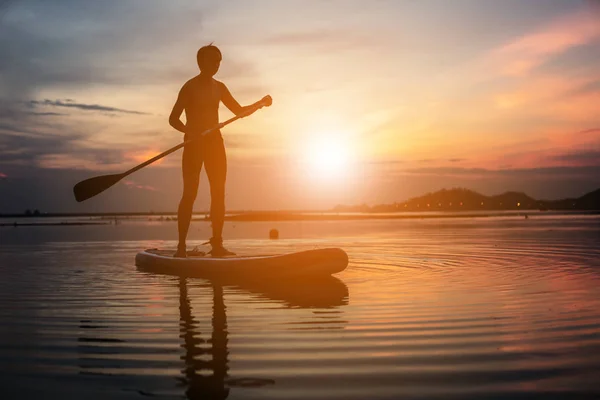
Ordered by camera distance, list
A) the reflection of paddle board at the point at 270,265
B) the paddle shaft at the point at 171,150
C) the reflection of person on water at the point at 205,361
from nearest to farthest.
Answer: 1. the reflection of person on water at the point at 205,361
2. the reflection of paddle board at the point at 270,265
3. the paddle shaft at the point at 171,150

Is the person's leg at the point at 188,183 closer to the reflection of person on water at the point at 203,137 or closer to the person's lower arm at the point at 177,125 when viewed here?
the reflection of person on water at the point at 203,137

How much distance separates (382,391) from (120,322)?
3.42 meters

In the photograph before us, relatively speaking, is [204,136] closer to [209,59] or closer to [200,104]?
[200,104]

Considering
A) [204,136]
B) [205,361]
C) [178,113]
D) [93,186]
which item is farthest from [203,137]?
[205,361]

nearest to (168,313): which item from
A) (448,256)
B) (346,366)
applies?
(346,366)

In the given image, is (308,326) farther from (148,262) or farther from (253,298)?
(148,262)

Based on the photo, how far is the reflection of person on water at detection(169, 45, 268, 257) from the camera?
11.8m

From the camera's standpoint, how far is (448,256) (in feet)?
47.4

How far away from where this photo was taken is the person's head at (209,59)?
11.7 meters

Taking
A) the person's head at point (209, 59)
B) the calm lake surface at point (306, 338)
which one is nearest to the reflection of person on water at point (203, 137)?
the person's head at point (209, 59)

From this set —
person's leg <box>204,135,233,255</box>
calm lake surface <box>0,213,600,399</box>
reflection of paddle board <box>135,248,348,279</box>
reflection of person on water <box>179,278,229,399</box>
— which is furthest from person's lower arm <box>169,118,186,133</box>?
reflection of person on water <box>179,278,229,399</box>

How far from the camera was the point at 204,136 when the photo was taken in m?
11.7

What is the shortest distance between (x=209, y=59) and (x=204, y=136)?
55.9 inches

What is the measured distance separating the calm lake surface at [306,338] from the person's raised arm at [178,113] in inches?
123
